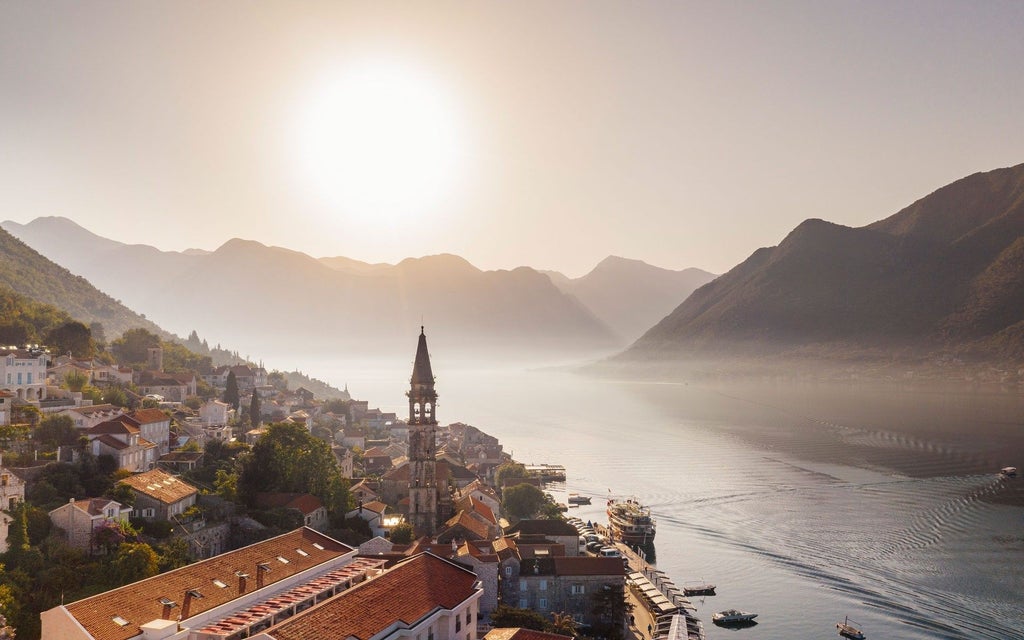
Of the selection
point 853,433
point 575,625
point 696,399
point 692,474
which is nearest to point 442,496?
point 575,625

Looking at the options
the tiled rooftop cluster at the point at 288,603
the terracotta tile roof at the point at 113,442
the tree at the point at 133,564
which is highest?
the terracotta tile roof at the point at 113,442

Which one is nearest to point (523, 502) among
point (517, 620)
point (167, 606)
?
point (517, 620)

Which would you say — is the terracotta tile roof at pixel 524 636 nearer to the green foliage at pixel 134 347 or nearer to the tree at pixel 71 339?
the tree at pixel 71 339

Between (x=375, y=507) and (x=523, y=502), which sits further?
(x=523, y=502)

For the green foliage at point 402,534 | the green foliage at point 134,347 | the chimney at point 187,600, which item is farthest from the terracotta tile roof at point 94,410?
the green foliage at point 134,347

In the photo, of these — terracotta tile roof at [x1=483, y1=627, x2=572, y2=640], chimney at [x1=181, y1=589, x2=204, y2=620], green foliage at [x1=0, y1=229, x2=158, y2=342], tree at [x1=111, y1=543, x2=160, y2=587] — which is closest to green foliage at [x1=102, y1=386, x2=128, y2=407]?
tree at [x1=111, y1=543, x2=160, y2=587]

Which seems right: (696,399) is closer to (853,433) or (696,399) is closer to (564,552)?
(853,433)

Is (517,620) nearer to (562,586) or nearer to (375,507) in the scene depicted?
(562,586)
